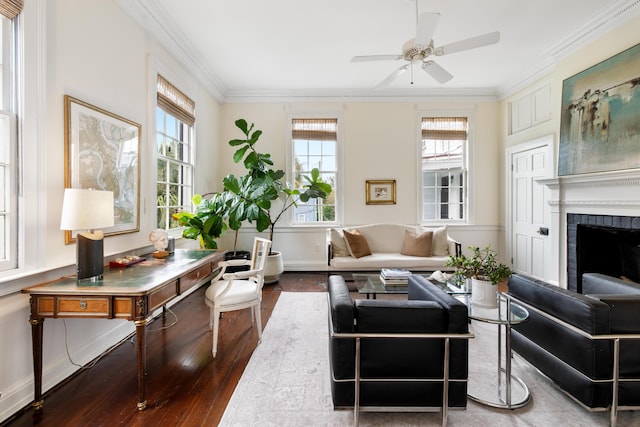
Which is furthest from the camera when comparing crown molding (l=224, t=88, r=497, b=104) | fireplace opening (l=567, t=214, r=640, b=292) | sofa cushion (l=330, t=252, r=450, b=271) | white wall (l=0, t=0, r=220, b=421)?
crown molding (l=224, t=88, r=497, b=104)

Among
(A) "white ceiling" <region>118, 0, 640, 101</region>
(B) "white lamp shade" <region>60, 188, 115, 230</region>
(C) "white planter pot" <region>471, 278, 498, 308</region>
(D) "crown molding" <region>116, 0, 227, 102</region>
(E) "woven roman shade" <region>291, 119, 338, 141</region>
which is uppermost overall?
(A) "white ceiling" <region>118, 0, 640, 101</region>

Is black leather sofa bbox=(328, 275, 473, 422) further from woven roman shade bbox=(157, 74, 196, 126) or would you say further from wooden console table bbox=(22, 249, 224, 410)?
woven roman shade bbox=(157, 74, 196, 126)

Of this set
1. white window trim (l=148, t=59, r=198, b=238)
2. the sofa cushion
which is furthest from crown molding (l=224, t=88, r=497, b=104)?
the sofa cushion

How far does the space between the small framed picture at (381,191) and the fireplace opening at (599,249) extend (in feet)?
7.84

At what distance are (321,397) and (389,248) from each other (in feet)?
10.3

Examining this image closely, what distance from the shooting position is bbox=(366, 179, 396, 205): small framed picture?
17.0 ft

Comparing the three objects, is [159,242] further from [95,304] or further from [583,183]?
[583,183]

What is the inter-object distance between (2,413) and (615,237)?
5.39 metres

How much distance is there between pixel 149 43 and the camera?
119 inches

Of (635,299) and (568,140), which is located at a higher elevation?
(568,140)

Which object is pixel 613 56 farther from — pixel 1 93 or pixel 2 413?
pixel 2 413

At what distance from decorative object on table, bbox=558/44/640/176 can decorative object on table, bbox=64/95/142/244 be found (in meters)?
4.51

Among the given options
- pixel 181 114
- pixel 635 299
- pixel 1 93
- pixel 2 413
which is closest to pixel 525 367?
pixel 635 299

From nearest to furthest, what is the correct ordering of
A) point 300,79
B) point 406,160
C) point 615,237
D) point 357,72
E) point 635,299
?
point 635,299 < point 615,237 < point 357,72 < point 300,79 < point 406,160
